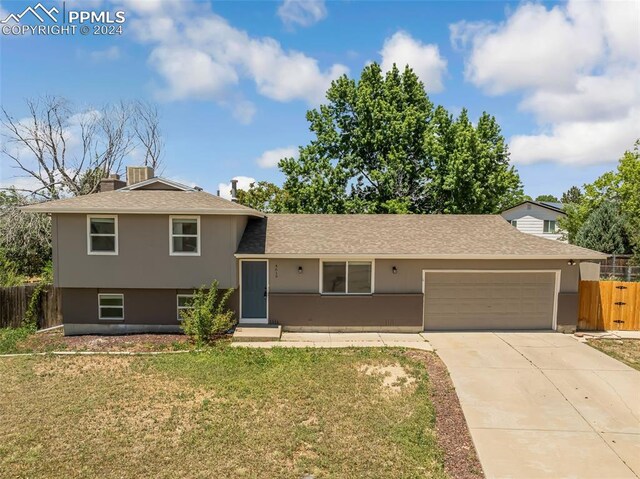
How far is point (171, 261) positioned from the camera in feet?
42.3

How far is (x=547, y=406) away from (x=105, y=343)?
11.4 m

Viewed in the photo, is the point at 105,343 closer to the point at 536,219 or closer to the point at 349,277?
the point at 349,277

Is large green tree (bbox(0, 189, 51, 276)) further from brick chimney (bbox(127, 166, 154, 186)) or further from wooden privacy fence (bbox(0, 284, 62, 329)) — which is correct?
brick chimney (bbox(127, 166, 154, 186))

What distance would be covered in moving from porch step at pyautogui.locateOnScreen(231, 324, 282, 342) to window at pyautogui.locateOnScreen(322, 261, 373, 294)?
2033 millimetres

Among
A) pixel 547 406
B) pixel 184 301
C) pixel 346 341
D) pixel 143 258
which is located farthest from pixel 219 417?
pixel 143 258

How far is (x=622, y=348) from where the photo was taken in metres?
12.0

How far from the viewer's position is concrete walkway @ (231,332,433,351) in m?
11.8

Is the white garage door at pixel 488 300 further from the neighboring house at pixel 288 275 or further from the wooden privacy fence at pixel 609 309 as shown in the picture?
the wooden privacy fence at pixel 609 309

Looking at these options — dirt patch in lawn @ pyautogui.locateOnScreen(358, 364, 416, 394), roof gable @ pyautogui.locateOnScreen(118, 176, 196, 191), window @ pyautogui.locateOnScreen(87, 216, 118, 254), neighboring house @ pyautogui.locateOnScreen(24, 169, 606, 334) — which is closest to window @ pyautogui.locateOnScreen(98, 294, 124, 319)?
neighboring house @ pyautogui.locateOnScreen(24, 169, 606, 334)

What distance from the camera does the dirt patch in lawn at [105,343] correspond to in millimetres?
11680

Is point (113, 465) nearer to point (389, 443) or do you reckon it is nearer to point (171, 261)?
point (389, 443)

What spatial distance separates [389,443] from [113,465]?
4.17 meters

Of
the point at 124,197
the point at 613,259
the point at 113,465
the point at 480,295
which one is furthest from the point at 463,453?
the point at 613,259

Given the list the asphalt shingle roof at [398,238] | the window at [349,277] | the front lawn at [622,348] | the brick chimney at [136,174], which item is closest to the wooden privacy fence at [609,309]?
the front lawn at [622,348]
